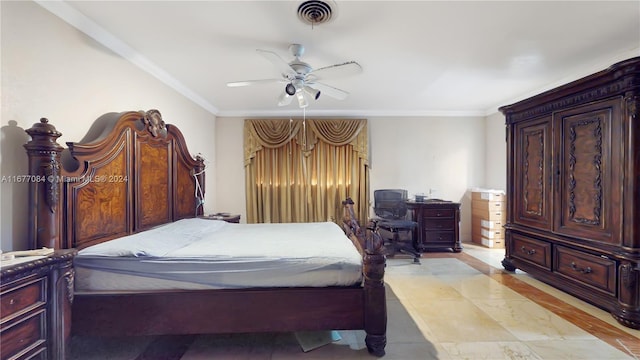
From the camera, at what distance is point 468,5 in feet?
6.57

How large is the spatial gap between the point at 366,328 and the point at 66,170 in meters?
2.39

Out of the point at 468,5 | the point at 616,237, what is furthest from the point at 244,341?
the point at 616,237

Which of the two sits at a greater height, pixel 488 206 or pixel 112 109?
pixel 112 109

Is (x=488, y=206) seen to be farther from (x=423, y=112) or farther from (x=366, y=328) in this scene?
(x=366, y=328)

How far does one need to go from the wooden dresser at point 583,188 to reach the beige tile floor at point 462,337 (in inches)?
11.2

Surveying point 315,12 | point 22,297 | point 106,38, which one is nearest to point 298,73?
point 315,12

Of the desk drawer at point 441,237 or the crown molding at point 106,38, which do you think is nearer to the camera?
the crown molding at point 106,38

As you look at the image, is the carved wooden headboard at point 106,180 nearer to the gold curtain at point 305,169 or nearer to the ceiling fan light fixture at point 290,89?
the ceiling fan light fixture at point 290,89

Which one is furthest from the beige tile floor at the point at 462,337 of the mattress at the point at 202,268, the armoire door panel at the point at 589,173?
the armoire door panel at the point at 589,173

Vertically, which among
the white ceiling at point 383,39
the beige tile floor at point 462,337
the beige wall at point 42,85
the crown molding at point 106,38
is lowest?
the beige tile floor at point 462,337

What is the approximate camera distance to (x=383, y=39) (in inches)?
97.3

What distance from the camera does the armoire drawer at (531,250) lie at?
9.95ft

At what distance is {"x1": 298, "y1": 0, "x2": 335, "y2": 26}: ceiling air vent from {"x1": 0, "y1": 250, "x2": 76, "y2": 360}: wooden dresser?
213 centimetres

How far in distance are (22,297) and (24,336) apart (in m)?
0.20
